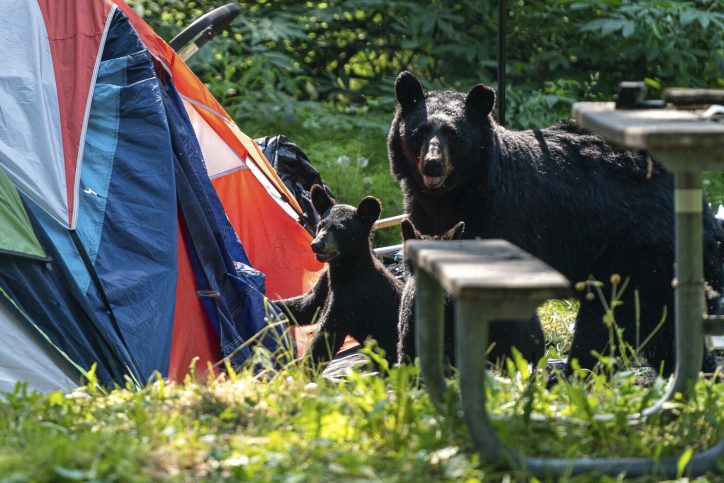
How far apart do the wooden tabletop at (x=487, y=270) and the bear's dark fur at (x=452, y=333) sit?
1.50 m

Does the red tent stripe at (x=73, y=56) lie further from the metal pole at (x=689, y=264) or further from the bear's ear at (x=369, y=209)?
the metal pole at (x=689, y=264)

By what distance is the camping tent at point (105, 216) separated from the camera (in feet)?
14.6

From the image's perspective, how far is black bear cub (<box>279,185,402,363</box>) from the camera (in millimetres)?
5117

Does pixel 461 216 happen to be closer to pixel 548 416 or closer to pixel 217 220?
pixel 217 220

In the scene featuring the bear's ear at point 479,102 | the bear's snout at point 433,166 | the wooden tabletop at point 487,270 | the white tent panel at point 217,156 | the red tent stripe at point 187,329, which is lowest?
the red tent stripe at point 187,329

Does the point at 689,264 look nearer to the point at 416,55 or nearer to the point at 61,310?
the point at 61,310

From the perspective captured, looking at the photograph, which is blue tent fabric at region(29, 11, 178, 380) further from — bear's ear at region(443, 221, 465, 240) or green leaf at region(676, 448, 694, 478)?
green leaf at region(676, 448, 694, 478)

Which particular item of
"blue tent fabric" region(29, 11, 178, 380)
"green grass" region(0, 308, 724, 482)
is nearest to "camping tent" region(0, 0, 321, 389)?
"blue tent fabric" region(29, 11, 178, 380)

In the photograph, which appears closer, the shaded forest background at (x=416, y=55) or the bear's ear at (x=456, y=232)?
the bear's ear at (x=456, y=232)

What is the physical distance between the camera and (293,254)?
624 cm

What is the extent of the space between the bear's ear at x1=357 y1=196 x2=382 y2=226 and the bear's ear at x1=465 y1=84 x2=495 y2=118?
652 millimetres

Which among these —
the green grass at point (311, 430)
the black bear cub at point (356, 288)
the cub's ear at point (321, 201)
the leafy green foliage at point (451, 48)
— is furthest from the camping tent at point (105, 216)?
the leafy green foliage at point (451, 48)

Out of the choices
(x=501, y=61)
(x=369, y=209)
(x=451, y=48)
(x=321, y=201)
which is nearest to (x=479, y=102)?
(x=369, y=209)

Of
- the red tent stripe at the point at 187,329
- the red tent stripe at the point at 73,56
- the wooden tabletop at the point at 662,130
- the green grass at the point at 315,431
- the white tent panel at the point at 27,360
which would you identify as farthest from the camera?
the red tent stripe at the point at 187,329
